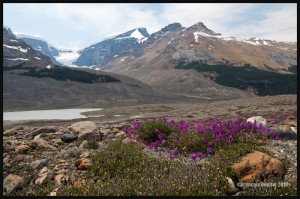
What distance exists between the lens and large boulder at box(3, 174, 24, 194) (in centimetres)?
1081

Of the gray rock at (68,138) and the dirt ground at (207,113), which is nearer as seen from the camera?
the gray rock at (68,138)

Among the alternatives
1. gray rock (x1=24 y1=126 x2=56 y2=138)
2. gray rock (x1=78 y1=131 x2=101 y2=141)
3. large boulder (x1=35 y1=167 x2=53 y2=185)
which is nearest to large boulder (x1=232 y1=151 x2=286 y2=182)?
large boulder (x1=35 y1=167 x2=53 y2=185)

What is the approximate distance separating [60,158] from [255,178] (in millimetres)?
6607

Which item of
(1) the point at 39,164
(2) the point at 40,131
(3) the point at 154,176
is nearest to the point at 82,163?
(1) the point at 39,164

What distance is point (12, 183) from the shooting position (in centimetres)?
1100

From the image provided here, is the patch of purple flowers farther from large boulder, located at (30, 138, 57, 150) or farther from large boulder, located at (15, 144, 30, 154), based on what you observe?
large boulder, located at (15, 144, 30, 154)

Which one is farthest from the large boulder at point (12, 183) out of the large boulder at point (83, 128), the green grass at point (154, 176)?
the large boulder at point (83, 128)

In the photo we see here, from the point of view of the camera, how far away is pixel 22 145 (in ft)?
47.4

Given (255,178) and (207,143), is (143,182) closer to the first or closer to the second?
(255,178)

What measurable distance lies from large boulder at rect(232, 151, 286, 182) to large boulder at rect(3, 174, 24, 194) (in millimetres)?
6090

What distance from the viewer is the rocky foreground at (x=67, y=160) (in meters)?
10.5

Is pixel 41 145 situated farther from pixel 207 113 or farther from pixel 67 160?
pixel 207 113

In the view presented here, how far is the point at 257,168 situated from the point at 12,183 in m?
6.89

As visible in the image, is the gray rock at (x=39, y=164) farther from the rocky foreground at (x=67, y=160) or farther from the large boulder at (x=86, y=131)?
the large boulder at (x=86, y=131)
